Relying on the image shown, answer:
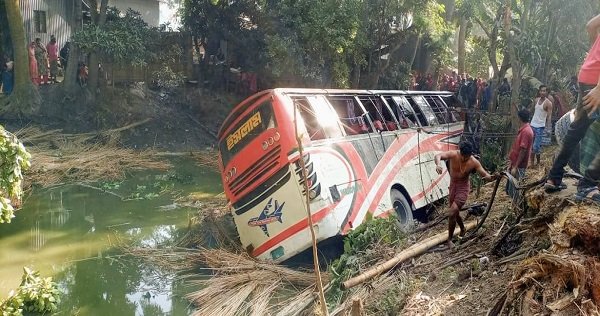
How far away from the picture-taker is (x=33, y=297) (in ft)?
20.1

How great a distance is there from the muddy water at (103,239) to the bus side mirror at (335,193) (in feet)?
7.92

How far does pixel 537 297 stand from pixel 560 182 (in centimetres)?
184

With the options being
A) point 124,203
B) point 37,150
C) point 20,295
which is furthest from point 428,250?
point 37,150

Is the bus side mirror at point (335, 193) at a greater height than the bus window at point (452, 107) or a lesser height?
lesser

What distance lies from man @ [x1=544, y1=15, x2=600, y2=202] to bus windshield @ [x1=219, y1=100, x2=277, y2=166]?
355 centimetres

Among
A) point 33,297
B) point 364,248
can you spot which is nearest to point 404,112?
point 364,248

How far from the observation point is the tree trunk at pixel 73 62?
1658 centimetres

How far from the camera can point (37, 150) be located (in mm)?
13344

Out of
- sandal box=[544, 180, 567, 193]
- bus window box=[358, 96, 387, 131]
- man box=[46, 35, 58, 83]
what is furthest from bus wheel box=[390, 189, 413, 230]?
man box=[46, 35, 58, 83]

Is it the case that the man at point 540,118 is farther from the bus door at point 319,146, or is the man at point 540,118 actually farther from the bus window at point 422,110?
the bus door at point 319,146

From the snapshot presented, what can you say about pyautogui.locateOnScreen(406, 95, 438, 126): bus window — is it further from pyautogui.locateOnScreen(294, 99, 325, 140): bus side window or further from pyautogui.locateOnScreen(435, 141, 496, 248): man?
pyautogui.locateOnScreen(435, 141, 496, 248): man

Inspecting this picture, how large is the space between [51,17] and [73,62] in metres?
5.35

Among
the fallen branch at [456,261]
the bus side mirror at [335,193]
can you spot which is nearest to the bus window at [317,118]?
the bus side mirror at [335,193]

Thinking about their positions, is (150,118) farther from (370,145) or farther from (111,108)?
(370,145)
